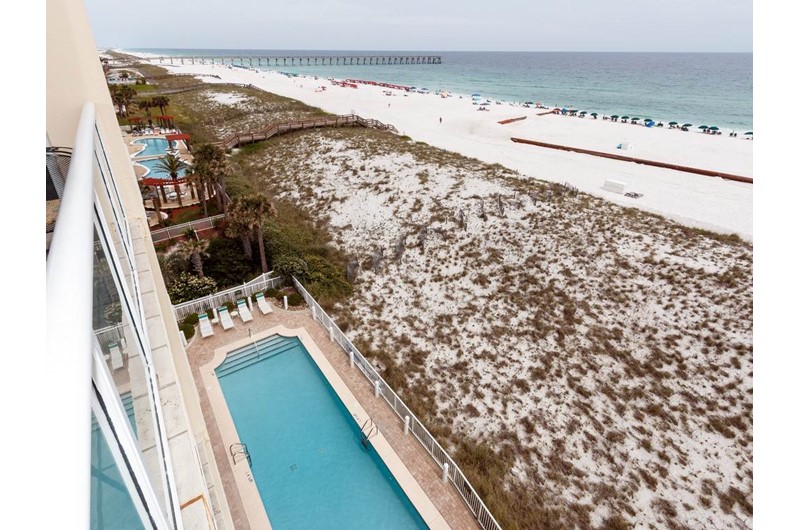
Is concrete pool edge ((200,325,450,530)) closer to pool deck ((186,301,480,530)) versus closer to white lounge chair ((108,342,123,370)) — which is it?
pool deck ((186,301,480,530))

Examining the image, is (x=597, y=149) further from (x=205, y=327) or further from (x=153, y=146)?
(x=153, y=146)

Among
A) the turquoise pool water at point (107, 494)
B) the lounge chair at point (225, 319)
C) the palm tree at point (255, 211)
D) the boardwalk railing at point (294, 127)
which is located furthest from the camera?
the boardwalk railing at point (294, 127)

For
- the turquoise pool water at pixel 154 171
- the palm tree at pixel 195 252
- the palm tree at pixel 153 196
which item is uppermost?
the turquoise pool water at pixel 154 171

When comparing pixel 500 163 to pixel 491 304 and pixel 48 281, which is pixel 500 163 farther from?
pixel 48 281

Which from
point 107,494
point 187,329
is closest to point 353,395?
point 187,329

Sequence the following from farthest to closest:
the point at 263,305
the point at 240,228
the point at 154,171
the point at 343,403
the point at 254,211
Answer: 1. the point at 154,171
2. the point at 240,228
3. the point at 254,211
4. the point at 263,305
5. the point at 343,403

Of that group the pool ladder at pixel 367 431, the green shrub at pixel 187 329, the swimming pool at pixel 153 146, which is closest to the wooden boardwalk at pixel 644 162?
the pool ladder at pixel 367 431

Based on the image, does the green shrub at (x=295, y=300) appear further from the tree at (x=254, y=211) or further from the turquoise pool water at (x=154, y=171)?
the turquoise pool water at (x=154, y=171)
